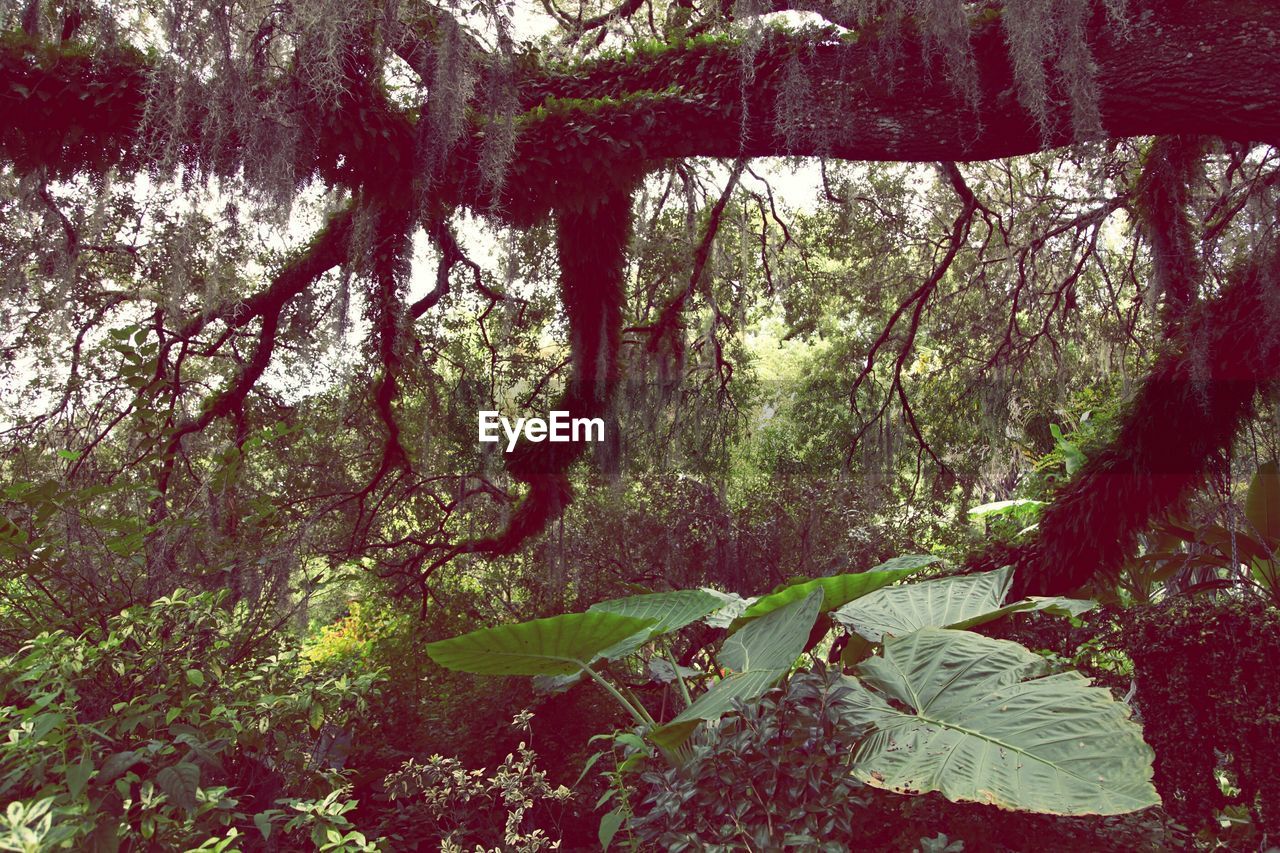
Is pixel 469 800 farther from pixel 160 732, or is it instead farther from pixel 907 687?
pixel 907 687

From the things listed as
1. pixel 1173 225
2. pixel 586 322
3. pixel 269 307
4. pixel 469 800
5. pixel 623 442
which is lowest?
pixel 469 800

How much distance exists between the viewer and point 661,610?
8.83ft

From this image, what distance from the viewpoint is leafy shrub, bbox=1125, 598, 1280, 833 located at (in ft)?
9.95

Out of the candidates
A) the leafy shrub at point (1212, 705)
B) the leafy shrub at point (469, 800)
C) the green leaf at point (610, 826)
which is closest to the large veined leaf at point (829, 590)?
the green leaf at point (610, 826)

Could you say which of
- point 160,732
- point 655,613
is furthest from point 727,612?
point 160,732

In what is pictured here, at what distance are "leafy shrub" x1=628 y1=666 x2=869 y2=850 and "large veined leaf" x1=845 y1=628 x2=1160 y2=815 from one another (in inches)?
3.4

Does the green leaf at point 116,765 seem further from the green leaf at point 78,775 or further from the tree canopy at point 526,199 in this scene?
the tree canopy at point 526,199

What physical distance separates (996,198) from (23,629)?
6156 mm

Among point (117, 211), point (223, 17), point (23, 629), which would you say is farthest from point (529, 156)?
point (117, 211)

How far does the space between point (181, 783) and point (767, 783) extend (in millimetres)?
1184

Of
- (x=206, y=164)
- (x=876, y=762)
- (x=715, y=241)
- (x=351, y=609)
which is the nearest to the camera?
(x=876, y=762)

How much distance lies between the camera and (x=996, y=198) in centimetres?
642

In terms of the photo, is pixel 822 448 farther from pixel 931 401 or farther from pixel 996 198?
pixel 996 198

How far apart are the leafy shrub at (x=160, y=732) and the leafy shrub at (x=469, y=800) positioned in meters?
0.29
